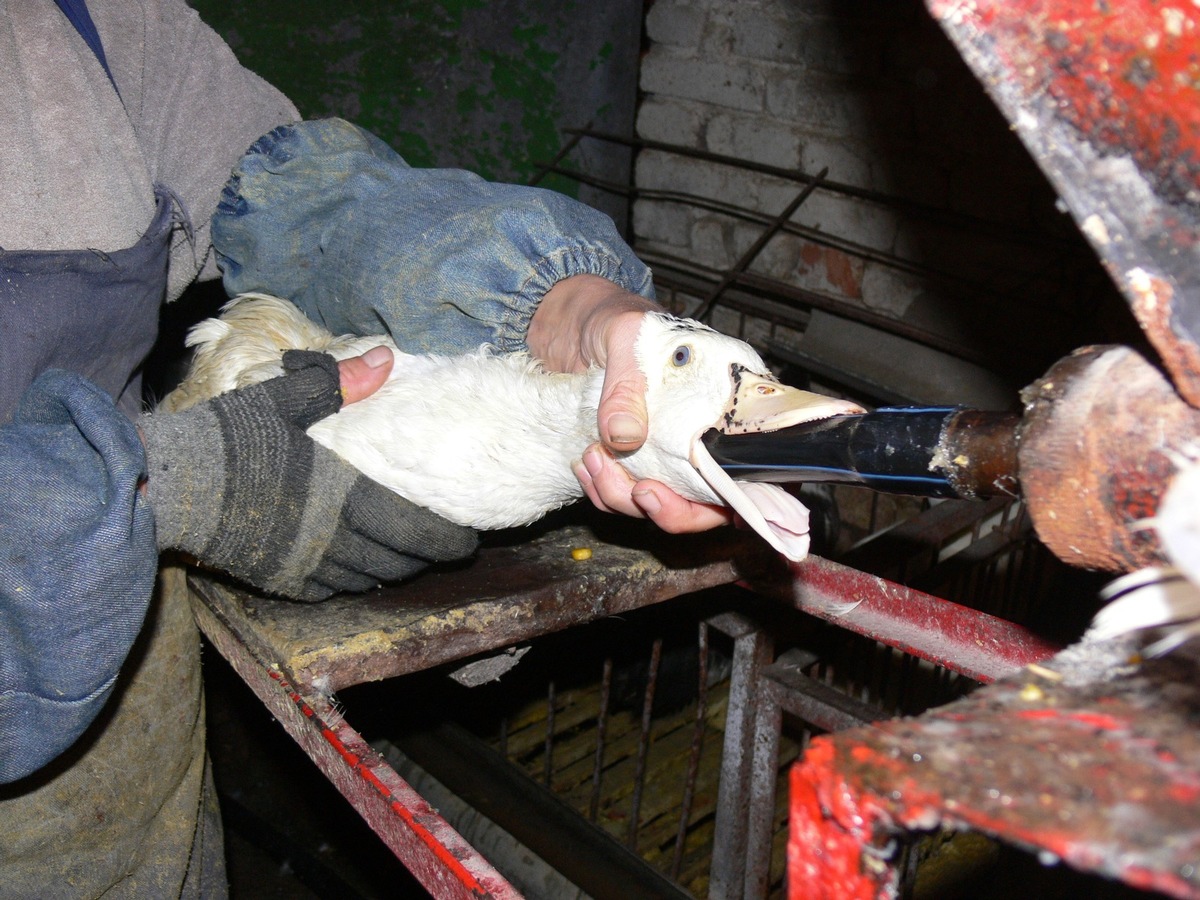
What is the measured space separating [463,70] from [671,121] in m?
0.89

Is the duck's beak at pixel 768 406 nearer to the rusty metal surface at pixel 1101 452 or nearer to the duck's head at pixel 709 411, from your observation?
the duck's head at pixel 709 411

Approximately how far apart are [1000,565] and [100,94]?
2.52 metres

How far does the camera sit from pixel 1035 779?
419 millimetres

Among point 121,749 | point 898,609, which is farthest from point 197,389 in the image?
point 898,609

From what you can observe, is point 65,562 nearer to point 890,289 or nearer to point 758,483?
point 758,483

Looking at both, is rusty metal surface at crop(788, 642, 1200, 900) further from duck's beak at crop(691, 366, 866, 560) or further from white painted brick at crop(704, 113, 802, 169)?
white painted brick at crop(704, 113, 802, 169)

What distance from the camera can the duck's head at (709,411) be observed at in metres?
0.99

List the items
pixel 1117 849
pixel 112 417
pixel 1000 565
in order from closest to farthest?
pixel 1117 849 < pixel 112 417 < pixel 1000 565

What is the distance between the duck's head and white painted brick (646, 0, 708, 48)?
9.14 ft

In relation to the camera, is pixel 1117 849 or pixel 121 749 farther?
pixel 121 749

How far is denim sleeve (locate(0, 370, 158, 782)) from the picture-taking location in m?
0.94

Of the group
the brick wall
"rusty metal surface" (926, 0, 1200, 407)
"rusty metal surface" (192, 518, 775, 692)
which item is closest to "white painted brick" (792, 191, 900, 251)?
the brick wall

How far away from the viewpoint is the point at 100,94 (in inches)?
50.3

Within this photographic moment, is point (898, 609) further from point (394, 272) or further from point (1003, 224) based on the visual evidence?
point (1003, 224)
